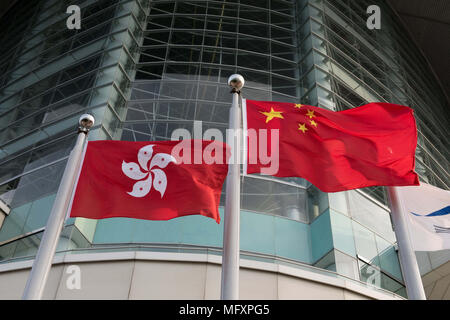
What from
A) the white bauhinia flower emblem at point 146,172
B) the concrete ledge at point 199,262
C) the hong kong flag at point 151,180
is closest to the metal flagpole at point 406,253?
the hong kong flag at point 151,180

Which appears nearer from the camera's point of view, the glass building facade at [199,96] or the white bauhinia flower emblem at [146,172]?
the white bauhinia flower emblem at [146,172]

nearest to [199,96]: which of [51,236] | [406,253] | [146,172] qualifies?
[146,172]

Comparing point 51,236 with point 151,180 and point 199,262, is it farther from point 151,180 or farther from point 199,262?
point 199,262

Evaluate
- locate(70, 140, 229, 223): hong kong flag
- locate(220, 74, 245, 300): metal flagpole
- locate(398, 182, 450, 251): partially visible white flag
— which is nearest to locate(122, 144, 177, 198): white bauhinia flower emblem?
locate(70, 140, 229, 223): hong kong flag

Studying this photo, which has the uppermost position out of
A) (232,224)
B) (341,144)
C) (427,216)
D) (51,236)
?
(341,144)

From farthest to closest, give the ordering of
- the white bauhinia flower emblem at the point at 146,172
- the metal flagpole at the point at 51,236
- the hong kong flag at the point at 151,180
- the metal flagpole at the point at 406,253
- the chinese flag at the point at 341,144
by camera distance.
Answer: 1. the chinese flag at the point at 341,144
2. the white bauhinia flower emblem at the point at 146,172
3. the hong kong flag at the point at 151,180
4. the metal flagpole at the point at 406,253
5. the metal flagpole at the point at 51,236

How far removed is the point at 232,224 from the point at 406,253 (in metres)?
2.62

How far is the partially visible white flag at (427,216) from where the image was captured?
9.46m

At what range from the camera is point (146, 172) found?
9273 millimetres

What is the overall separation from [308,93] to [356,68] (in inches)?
184

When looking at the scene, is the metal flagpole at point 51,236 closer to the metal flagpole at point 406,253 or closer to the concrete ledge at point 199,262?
the concrete ledge at point 199,262

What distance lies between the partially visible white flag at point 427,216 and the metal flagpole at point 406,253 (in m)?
0.30

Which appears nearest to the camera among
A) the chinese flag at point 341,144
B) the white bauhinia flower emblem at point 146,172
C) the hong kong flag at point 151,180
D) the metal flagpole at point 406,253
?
the metal flagpole at point 406,253
